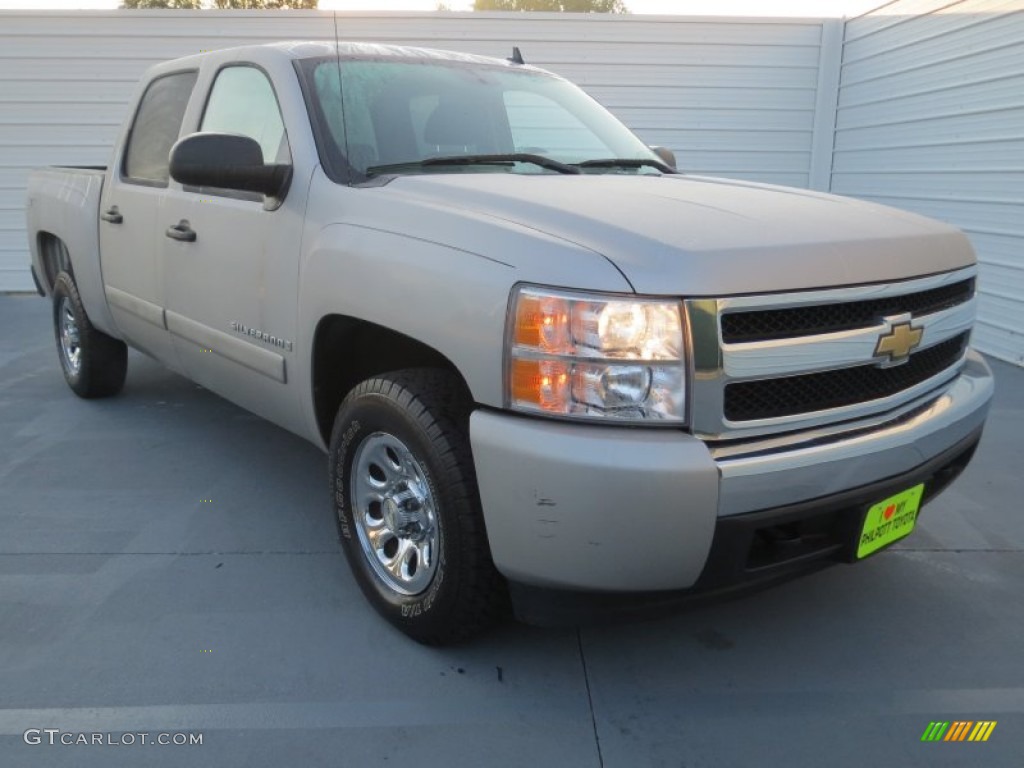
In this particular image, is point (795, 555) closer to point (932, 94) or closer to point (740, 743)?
point (740, 743)

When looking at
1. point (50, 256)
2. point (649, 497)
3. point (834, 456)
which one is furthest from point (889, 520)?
point (50, 256)

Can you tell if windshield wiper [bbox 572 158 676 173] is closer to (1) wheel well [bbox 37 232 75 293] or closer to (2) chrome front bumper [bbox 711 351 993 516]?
(2) chrome front bumper [bbox 711 351 993 516]

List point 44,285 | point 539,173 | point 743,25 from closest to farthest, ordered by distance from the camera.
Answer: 1. point 539,173
2. point 44,285
3. point 743,25

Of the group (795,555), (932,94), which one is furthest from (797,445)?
(932,94)

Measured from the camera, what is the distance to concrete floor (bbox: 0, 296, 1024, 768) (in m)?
2.22

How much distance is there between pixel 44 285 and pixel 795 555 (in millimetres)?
5210

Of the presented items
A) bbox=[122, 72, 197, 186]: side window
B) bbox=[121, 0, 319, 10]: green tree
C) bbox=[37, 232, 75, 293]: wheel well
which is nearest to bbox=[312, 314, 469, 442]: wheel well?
bbox=[122, 72, 197, 186]: side window

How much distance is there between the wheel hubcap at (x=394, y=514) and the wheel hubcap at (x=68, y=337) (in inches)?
127

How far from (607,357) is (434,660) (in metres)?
1.17

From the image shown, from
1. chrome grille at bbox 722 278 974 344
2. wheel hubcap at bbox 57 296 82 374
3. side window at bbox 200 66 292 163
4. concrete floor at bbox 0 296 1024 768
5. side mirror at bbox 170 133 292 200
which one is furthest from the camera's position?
wheel hubcap at bbox 57 296 82 374

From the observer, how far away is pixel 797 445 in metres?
2.12

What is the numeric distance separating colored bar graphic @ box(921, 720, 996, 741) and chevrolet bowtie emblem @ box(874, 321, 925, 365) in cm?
100

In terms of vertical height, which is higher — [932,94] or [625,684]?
[932,94]

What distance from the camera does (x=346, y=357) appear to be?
2.95m
